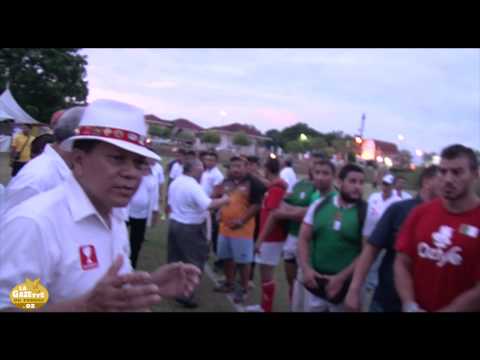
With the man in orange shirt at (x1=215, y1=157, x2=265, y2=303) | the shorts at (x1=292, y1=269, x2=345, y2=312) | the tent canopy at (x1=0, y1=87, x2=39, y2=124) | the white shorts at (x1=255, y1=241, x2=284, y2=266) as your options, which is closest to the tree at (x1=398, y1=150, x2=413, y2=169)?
the man in orange shirt at (x1=215, y1=157, x2=265, y2=303)

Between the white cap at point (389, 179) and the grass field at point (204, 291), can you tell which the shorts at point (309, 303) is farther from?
the white cap at point (389, 179)

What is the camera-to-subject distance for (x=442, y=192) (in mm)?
2531

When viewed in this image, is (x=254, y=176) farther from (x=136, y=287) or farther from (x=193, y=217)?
(x=136, y=287)

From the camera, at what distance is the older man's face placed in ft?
5.70

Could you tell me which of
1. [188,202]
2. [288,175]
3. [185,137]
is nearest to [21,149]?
[188,202]

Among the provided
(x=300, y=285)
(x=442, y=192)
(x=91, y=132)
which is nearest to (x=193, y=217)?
(x=300, y=285)

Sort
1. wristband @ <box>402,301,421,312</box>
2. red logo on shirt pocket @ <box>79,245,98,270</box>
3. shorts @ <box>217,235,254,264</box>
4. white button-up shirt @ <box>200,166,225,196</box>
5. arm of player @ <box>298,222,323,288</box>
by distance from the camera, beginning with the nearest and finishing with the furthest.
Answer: red logo on shirt pocket @ <box>79,245,98,270</box> → wristband @ <box>402,301,421,312</box> → arm of player @ <box>298,222,323,288</box> → shorts @ <box>217,235,254,264</box> → white button-up shirt @ <box>200,166,225,196</box>

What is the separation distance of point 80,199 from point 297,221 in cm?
327

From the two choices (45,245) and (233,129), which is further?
(233,129)

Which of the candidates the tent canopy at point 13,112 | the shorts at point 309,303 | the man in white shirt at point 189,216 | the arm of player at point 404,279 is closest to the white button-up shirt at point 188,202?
the man in white shirt at point 189,216

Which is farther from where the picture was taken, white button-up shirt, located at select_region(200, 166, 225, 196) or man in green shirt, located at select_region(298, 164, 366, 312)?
white button-up shirt, located at select_region(200, 166, 225, 196)

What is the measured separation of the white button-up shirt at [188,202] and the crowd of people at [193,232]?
0.01 meters
